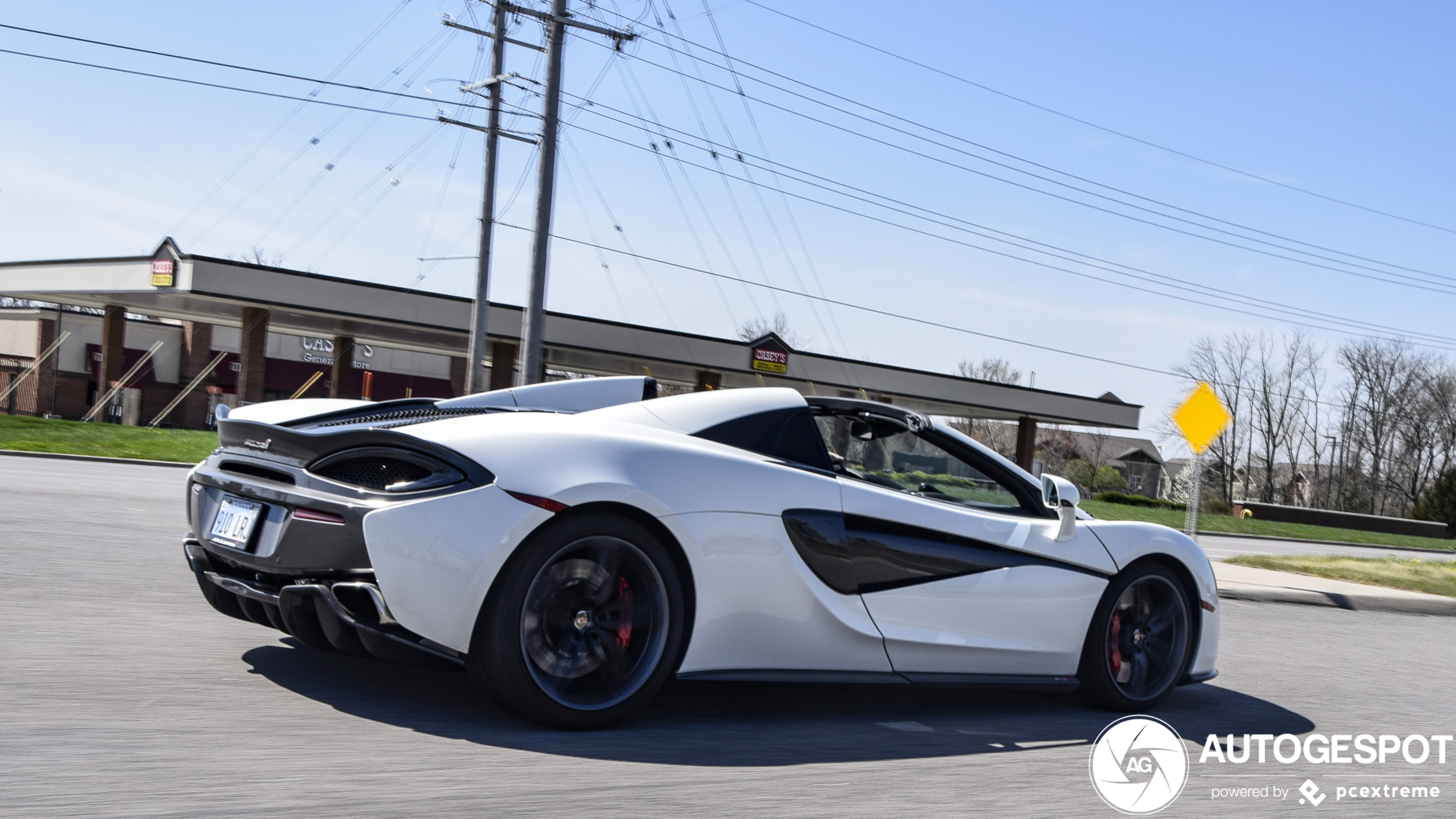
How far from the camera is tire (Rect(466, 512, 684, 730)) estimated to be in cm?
384

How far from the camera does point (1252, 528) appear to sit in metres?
38.8

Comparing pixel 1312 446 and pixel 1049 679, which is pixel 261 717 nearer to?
pixel 1049 679

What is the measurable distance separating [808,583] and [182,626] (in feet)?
9.69

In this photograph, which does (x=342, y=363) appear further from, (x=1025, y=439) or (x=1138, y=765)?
(x=1138, y=765)

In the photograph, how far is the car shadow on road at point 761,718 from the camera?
13.2 feet

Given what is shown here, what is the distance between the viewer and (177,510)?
1135cm

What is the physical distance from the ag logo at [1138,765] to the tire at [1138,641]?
162 mm

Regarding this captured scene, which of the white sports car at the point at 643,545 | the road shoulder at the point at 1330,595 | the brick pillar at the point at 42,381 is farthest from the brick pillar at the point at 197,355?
the white sports car at the point at 643,545

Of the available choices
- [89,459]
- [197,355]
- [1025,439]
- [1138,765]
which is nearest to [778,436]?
[1138,765]

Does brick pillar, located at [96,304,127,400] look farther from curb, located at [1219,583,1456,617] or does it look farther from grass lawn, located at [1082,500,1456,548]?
curb, located at [1219,583,1456,617]

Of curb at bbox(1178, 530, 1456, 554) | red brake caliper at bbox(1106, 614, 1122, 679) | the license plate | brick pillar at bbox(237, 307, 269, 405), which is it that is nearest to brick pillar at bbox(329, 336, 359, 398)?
brick pillar at bbox(237, 307, 269, 405)

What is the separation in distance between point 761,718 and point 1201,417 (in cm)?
1089

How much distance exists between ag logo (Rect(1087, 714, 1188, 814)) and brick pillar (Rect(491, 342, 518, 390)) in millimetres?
33757

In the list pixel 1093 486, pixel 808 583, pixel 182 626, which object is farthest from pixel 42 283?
pixel 1093 486
